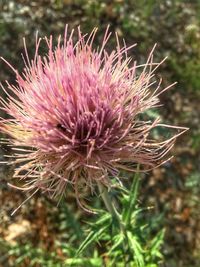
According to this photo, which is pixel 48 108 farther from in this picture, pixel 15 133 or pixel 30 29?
pixel 30 29

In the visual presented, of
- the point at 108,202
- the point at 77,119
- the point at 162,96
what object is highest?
the point at 77,119

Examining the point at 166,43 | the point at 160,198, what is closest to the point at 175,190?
the point at 160,198

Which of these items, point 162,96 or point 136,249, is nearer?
point 136,249

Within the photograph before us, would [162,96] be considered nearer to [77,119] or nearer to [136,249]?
[136,249]

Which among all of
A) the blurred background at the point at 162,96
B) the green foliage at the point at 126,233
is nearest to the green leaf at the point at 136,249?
the green foliage at the point at 126,233

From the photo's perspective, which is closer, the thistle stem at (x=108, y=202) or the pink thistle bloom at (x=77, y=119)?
the pink thistle bloom at (x=77, y=119)

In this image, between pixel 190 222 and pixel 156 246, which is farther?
pixel 190 222

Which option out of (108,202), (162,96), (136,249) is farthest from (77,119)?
(162,96)

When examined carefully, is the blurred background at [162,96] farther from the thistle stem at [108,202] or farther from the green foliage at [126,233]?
the thistle stem at [108,202]
